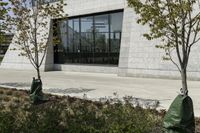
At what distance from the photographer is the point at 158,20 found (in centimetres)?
964

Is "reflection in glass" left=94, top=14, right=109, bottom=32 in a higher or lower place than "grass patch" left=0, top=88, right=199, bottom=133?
higher

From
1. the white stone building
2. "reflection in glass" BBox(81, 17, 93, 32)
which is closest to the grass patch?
the white stone building

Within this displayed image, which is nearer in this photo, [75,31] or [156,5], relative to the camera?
[156,5]

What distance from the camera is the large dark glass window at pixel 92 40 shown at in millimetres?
29516

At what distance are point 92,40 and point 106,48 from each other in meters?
1.98

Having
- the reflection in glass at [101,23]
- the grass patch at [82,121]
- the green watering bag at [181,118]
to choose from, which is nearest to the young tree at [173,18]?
the grass patch at [82,121]

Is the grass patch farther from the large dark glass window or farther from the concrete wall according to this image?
the large dark glass window

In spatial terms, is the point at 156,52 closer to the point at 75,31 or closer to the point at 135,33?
the point at 135,33

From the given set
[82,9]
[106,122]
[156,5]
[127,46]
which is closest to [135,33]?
[127,46]

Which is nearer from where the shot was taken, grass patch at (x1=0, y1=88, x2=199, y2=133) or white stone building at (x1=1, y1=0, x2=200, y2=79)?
grass patch at (x1=0, y1=88, x2=199, y2=133)

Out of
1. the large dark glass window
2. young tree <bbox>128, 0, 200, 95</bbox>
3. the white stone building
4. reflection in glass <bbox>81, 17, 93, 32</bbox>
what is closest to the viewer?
young tree <bbox>128, 0, 200, 95</bbox>

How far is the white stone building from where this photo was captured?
78.8ft

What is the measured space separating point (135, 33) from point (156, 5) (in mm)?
15824

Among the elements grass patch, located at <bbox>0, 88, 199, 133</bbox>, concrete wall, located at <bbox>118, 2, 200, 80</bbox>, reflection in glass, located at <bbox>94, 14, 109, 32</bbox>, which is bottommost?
grass patch, located at <bbox>0, 88, 199, 133</bbox>
